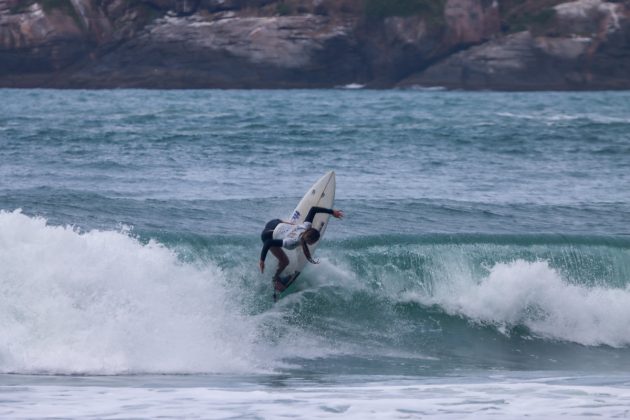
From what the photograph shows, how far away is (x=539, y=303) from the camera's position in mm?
14523

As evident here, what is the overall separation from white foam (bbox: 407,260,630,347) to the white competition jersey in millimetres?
2260

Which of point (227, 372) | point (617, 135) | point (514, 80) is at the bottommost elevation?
point (514, 80)

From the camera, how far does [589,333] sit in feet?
46.3

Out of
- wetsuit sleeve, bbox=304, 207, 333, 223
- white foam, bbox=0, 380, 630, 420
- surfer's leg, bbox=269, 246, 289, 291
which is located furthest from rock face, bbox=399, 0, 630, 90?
white foam, bbox=0, 380, 630, 420

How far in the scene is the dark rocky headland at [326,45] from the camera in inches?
3039

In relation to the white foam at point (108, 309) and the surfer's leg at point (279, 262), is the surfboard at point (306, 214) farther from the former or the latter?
the white foam at point (108, 309)

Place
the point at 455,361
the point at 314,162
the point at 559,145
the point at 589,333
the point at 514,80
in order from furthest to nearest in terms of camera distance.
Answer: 1. the point at 514,80
2. the point at 559,145
3. the point at 314,162
4. the point at 589,333
5. the point at 455,361

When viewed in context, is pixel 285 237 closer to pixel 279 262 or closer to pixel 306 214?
pixel 279 262

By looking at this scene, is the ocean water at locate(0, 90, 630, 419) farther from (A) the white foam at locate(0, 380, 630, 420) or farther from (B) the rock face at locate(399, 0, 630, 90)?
(B) the rock face at locate(399, 0, 630, 90)

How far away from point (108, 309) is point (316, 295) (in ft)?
10.4

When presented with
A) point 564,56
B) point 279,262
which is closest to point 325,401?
point 279,262

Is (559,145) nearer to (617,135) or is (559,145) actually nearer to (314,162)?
(617,135)

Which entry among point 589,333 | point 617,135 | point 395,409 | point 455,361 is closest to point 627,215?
point 589,333

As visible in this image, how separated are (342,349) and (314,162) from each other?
1283 cm
